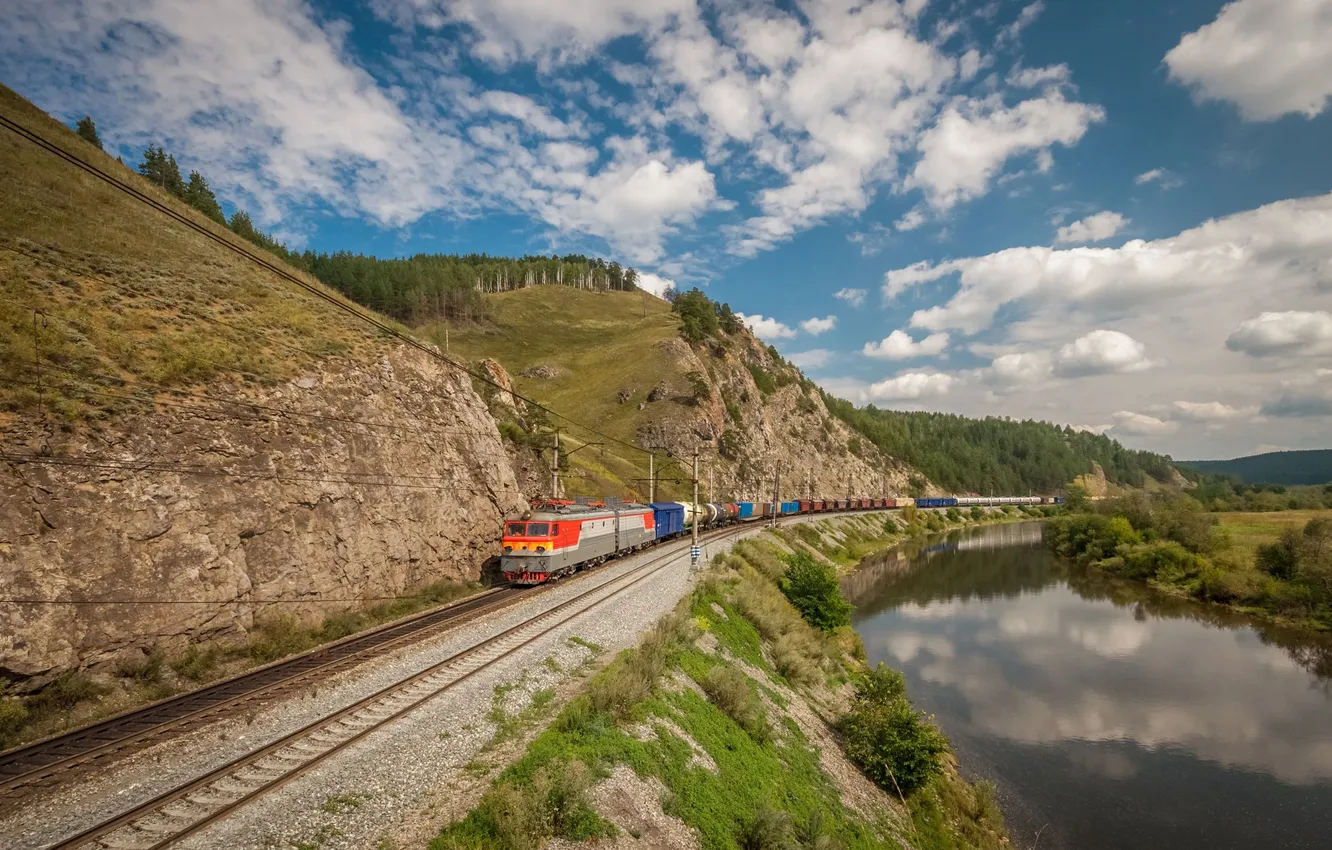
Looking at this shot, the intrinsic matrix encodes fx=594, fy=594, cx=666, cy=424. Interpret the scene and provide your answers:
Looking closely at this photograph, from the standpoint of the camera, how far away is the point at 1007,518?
142 metres

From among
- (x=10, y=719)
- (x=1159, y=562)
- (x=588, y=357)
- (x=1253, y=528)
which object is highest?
(x=588, y=357)

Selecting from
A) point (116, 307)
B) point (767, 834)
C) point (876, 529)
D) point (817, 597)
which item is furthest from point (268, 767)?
point (876, 529)

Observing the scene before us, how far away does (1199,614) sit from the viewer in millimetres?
46281

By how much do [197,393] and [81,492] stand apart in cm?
534

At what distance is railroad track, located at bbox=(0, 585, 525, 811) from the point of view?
1029 centimetres

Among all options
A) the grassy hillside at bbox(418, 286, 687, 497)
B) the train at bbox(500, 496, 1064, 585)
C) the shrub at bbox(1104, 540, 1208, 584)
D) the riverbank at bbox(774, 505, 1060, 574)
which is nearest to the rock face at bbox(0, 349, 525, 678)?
the train at bbox(500, 496, 1064, 585)

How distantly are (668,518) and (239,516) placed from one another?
3504 centimetres

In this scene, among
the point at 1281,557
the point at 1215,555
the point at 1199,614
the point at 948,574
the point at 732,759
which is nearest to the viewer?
the point at 732,759

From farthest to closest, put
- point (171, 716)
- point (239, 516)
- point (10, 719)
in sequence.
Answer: point (239, 516)
point (171, 716)
point (10, 719)

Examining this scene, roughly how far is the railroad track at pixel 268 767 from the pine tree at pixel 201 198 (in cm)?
7974

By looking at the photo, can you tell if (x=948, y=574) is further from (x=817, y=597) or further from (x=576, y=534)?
(x=576, y=534)

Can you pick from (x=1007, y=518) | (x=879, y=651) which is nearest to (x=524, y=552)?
(x=879, y=651)

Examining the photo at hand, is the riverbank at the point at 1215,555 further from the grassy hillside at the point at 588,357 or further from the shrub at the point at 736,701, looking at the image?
the grassy hillside at the point at 588,357

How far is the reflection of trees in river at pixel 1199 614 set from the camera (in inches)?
1432
